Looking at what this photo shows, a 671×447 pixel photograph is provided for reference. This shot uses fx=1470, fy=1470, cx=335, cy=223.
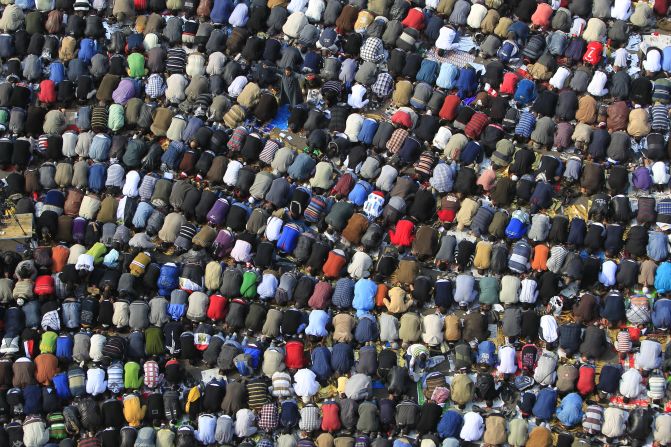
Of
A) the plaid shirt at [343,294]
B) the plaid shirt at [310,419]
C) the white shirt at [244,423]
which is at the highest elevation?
the plaid shirt at [343,294]

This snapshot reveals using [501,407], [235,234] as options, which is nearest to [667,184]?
[501,407]

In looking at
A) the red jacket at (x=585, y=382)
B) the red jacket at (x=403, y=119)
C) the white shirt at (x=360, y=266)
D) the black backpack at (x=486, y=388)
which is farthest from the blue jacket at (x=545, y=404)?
the red jacket at (x=403, y=119)

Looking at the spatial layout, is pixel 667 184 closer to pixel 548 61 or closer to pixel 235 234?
pixel 548 61

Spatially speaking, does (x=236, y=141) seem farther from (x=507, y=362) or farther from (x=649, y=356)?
(x=649, y=356)

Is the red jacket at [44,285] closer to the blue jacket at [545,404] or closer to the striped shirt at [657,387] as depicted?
the blue jacket at [545,404]

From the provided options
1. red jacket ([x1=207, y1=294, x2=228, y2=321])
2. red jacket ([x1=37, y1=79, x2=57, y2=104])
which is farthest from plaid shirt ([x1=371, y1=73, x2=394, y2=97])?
red jacket ([x1=37, y1=79, x2=57, y2=104])
